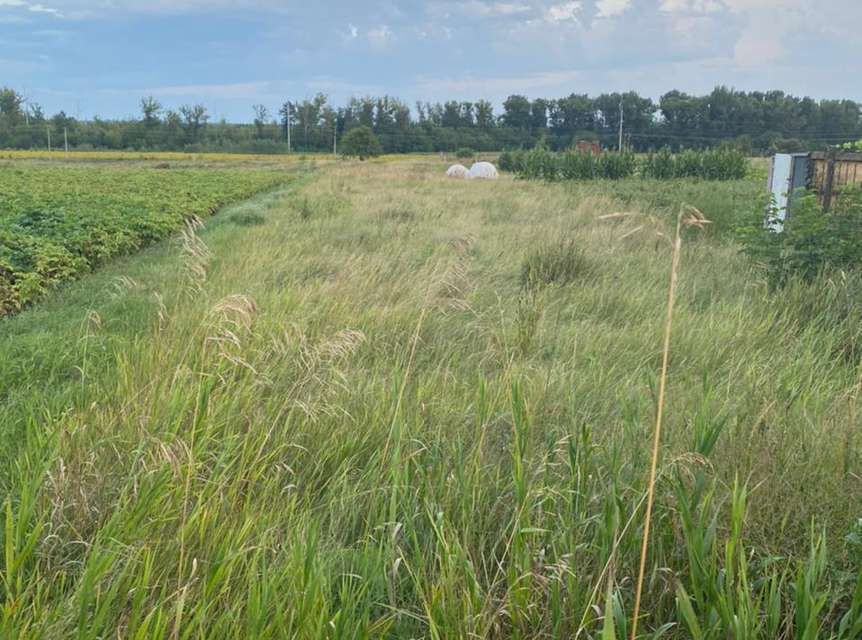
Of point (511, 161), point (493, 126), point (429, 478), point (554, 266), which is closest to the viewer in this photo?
point (429, 478)

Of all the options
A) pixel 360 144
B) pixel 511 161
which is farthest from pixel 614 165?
pixel 360 144

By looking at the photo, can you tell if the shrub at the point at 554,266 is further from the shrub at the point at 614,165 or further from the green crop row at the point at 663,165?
the shrub at the point at 614,165

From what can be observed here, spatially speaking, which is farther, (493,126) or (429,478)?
(493,126)

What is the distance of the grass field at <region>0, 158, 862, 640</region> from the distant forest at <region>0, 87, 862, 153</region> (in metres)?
60.8

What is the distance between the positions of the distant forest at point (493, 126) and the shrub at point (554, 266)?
57.5 meters

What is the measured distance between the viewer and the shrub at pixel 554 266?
711 centimetres

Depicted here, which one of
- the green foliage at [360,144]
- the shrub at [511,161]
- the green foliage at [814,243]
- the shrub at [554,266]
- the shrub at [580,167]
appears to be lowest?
the shrub at [554,266]

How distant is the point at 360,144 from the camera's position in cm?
7625

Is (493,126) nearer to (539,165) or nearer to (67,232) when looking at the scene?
(539,165)

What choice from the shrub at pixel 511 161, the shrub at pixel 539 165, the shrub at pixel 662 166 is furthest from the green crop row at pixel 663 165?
the shrub at pixel 511 161

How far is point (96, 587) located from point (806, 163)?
10476 millimetres

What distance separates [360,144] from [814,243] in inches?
2887

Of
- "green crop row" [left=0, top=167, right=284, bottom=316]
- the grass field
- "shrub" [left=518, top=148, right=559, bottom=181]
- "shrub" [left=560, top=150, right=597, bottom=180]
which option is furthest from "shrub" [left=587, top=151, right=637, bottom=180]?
the grass field

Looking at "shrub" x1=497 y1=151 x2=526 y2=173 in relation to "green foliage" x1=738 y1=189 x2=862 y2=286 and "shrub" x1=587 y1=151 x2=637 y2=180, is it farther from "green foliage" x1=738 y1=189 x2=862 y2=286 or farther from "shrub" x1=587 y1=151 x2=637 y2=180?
"green foliage" x1=738 y1=189 x2=862 y2=286
